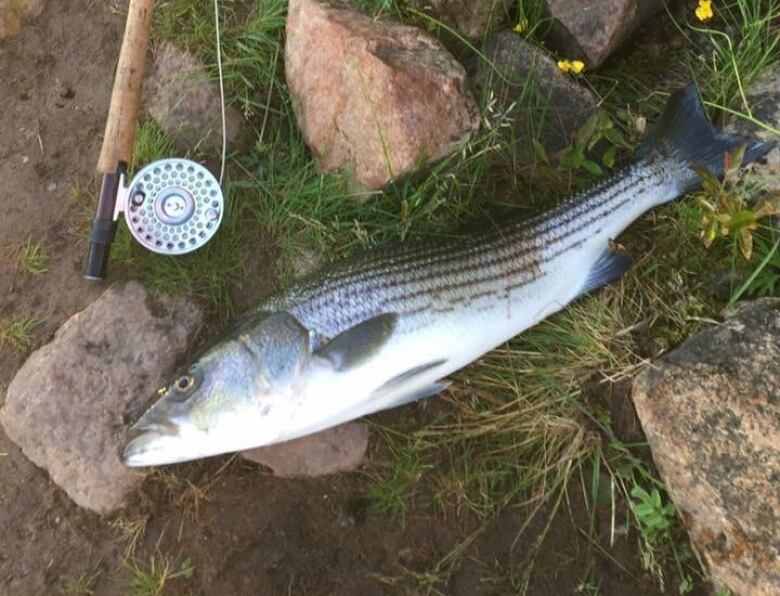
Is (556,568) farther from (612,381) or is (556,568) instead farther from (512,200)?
(512,200)

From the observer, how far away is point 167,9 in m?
4.23

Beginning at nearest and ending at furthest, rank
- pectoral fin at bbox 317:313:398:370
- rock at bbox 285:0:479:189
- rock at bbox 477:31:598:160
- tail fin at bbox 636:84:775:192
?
pectoral fin at bbox 317:313:398:370
rock at bbox 285:0:479:189
tail fin at bbox 636:84:775:192
rock at bbox 477:31:598:160

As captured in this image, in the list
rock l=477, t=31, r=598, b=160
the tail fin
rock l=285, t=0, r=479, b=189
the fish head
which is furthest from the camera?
rock l=477, t=31, r=598, b=160

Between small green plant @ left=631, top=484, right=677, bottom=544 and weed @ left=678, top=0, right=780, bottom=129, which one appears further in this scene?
weed @ left=678, top=0, right=780, bottom=129

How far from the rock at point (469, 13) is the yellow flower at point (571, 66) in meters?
0.45

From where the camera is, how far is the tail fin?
3.82 meters

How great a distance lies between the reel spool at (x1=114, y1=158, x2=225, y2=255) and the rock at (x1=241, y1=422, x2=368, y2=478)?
1.21m

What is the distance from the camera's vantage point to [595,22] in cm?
399

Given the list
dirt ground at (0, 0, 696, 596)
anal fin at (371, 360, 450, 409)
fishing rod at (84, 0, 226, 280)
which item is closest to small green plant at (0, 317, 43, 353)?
dirt ground at (0, 0, 696, 596)

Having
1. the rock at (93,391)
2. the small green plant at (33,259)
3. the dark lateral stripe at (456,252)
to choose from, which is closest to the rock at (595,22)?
the dark lateral stripe at (456,252)

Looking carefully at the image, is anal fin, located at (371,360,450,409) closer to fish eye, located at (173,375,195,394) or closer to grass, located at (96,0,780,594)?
grass, located at (96,0,780,594)

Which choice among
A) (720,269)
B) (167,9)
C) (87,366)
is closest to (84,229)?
(87,366)

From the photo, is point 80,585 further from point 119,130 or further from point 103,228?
point 119,130

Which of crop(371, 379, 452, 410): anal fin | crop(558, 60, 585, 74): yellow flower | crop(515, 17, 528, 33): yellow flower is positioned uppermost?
crop(515, 17, 528, 33): yellow flower
